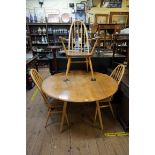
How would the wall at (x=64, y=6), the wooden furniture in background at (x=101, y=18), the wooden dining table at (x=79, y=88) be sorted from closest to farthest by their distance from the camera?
the wooden dining table at (x=79, y=88)
the wall at (x=64, y=6)
the wooden furniture in background at (x=101, y=18)

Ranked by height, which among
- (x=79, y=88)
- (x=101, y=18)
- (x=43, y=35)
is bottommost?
(x=79, y=88)

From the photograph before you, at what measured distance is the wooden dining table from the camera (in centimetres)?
192

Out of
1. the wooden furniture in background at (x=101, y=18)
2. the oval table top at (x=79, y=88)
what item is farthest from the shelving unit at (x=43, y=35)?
the oval table top at (x=79, y=88)

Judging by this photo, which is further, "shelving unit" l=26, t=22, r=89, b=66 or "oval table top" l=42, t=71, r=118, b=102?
"shelving unit" l=26, t=22, r=89, b=66

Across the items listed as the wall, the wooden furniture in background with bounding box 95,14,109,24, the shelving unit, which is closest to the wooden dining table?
the shelving unit

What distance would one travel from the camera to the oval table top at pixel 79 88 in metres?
1.92

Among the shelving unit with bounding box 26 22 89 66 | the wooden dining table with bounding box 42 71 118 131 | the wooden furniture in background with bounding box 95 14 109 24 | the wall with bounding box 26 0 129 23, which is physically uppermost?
the wall with bounding box 26 0 129 23

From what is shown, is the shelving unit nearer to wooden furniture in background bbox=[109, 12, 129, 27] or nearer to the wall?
the wall

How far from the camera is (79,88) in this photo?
2195mm

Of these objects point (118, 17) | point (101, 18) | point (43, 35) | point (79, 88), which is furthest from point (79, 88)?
point (118, 17)

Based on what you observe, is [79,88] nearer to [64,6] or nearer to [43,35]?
[43,35]

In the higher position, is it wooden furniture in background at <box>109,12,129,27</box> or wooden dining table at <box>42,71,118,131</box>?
wooden furniture in background at <box>109,12,129,27</box>

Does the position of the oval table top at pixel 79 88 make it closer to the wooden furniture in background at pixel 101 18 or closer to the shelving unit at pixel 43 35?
the shelving unit at pixel 43 35
